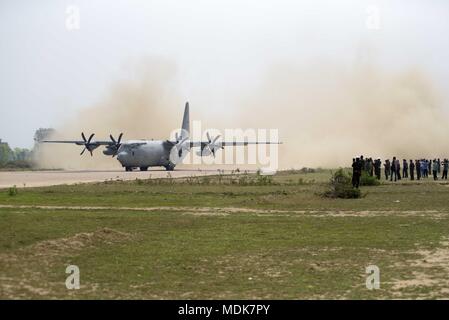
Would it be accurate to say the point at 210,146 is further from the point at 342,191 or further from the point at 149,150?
the point at 342,191

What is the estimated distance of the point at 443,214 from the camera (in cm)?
2233

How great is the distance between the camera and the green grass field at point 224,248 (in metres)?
11.0

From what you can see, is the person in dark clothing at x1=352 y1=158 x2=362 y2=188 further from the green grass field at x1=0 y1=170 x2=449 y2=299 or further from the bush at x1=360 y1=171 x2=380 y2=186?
the green grass field at x1=0 y1=170 x2=449 y2=299

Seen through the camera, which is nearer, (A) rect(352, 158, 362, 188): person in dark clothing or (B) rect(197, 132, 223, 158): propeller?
(A) rect(352, 158, 362, 188): person in dark clothing

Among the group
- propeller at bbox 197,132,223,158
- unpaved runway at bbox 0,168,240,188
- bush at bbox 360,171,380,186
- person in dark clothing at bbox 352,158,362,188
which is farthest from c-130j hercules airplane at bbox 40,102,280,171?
person in dark clothing at bbox 352,158,362,188

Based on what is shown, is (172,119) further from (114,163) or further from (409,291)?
(409,291)

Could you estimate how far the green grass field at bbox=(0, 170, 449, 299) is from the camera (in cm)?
1096

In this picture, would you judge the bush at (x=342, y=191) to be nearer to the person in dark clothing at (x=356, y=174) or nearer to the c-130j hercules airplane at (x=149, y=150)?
the person in dark clothing at (x=356, y=174)

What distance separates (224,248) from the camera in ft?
49.9

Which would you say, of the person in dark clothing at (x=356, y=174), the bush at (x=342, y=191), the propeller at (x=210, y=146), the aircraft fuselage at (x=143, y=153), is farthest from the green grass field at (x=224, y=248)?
the propeller at (x=210, y=146)

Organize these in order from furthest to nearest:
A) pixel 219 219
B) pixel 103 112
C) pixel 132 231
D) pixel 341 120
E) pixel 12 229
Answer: pixel 103 112
pixel 341 120
pixel 219 219
pixel 132 231
pixel 12 229

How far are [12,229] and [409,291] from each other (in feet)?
35.2
